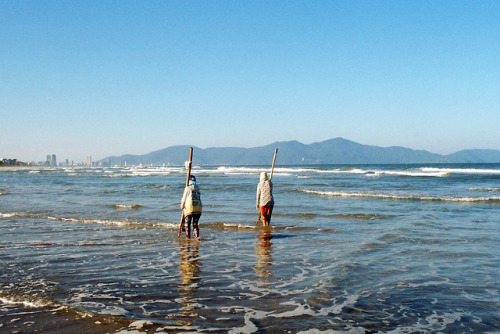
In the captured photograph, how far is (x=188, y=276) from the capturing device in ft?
23.1

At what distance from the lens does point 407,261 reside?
27.0 feet

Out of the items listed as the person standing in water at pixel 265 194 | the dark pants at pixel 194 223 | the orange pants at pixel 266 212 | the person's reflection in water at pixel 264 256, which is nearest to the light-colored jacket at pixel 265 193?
the person standing in water at pixel 265 194

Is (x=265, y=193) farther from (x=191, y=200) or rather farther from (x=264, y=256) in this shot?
(x=264, y=256)

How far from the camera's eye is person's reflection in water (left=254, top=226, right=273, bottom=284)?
707cm

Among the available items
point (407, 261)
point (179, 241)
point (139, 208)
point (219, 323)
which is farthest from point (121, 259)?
point (139, 208)

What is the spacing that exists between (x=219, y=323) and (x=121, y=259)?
13.8 ft

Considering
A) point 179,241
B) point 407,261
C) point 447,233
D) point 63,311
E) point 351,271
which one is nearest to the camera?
point 63,311

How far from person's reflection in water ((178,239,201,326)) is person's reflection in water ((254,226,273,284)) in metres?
1.09

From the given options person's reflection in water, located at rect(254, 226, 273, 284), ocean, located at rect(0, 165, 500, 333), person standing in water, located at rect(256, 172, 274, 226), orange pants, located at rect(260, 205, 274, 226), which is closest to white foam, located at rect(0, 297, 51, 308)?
ocean, located at rect(0, 165, 500, 333)

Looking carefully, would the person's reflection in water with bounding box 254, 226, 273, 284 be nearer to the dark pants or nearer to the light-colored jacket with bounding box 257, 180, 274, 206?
the light-colored jacket with bounding box 257, 180, 274, 206

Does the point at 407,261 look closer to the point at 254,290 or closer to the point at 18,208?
the point at 254,290

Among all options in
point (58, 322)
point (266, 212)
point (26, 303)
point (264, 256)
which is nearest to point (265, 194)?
point (266, 212)

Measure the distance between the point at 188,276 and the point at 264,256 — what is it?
2199 mm

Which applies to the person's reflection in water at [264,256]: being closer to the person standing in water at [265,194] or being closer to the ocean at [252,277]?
the ocean at [252,277]
